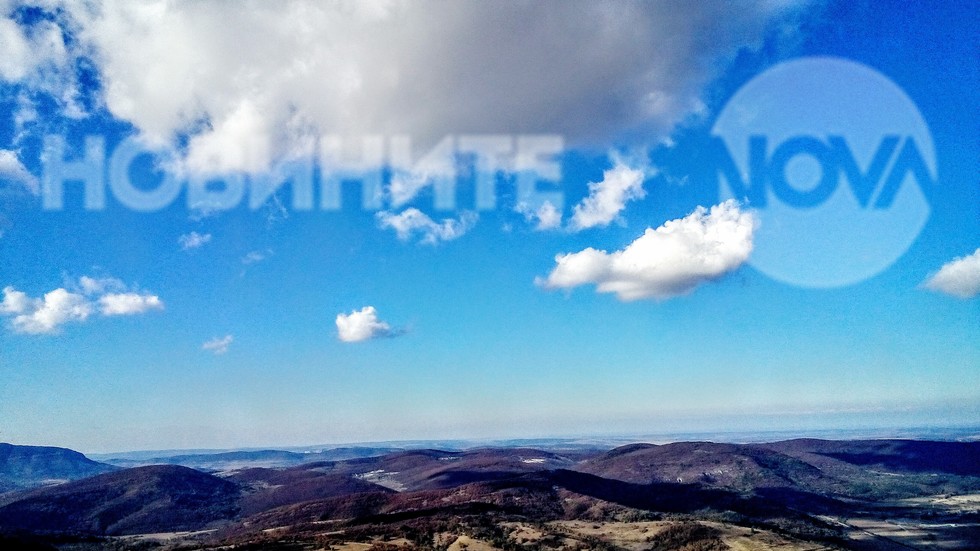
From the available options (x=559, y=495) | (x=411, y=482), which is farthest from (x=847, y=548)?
(x=411, y=482)

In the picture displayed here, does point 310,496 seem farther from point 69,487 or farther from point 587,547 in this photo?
point 587,547

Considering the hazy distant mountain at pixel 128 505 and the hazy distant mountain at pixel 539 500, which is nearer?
the hazy distant mountain at pixel 539 500

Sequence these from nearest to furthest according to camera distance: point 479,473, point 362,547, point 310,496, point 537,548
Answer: point 362,547, point 537,548, point 310,496, point 479,473

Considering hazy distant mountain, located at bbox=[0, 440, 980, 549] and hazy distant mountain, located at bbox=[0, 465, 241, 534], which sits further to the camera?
hazy distant mountain, located at bbox=[0, 465, 241, 534]

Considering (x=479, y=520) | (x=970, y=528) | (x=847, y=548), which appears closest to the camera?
(x=847, y=548)

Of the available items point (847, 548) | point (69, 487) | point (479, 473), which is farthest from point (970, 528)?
point (69, 487)

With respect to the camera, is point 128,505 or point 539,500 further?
point 128,505

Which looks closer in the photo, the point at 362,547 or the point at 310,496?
the point at 362,547

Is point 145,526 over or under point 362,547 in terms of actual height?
under

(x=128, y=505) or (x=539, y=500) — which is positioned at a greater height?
(x=539, y=500)
